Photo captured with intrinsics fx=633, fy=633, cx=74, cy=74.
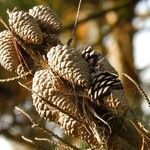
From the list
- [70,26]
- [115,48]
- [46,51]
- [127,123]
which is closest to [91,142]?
[127,123]

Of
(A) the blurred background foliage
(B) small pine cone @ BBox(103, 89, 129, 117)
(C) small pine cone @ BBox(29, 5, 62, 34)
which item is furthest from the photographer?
(A) the blurred background foliage

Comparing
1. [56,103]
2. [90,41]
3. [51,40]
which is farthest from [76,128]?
[90,41]

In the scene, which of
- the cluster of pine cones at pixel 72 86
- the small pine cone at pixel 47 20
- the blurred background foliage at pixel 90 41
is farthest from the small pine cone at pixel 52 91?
the blurred background foliage at pixel 90 41

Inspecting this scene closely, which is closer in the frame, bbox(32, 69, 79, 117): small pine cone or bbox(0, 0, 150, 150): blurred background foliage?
bbox(32, 69, 79, 117): small pine cone

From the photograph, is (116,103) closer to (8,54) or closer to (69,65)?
(69,65)

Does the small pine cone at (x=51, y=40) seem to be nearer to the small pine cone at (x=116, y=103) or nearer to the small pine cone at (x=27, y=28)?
the small pine cone at (x=27, y=28)

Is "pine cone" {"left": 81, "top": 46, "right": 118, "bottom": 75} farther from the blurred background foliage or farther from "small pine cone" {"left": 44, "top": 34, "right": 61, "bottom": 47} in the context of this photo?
the blurred background foliage

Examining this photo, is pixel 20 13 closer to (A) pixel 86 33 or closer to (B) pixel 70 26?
(B) pixel 70 26

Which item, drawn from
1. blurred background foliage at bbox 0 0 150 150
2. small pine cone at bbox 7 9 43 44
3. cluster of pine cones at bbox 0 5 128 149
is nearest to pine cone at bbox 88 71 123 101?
cluster of pine cones at bbox 0 5 128 149
